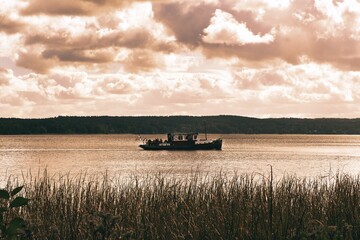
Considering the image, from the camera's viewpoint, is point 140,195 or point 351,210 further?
point 140,195

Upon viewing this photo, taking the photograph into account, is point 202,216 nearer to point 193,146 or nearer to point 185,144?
point 193,146

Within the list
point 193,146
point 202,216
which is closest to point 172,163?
point 193,146

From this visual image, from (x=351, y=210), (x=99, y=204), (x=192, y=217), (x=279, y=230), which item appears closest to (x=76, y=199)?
(x=99, y=204)

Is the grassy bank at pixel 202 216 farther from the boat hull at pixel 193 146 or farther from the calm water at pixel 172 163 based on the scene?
the boat hull at pixel 193 146

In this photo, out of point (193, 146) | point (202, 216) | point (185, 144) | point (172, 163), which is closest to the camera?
point (202, 216)

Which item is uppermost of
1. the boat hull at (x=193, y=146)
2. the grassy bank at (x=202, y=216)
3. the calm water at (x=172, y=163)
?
the grassy bank at (x=202, y=216)

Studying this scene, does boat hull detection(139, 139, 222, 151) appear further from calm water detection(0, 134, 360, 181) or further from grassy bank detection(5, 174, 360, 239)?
grassy bank detection(5, 174, 360, 239)

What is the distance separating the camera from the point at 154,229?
32.8 ft

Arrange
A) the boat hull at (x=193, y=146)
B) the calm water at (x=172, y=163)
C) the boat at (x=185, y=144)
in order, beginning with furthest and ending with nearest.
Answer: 1. the boat hull at (x=193, y=146)
2. the boat at (x=185, y=144)
3. the calm water at (x=172, y=163)

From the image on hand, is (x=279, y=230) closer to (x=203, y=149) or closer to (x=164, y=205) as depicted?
(x=164, y=205)

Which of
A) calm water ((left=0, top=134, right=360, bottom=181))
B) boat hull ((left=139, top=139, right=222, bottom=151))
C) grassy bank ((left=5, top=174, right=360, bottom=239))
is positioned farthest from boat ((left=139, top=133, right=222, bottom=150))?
grassy bank ((left=5, top=174, right=360, bottom=239))

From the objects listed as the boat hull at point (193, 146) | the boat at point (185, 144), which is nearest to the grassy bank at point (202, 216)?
the boat at point (185, 144)

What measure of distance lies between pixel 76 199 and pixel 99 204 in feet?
2.28

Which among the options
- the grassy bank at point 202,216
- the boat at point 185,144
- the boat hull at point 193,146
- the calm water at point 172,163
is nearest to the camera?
the grassy bank at point 202,216
